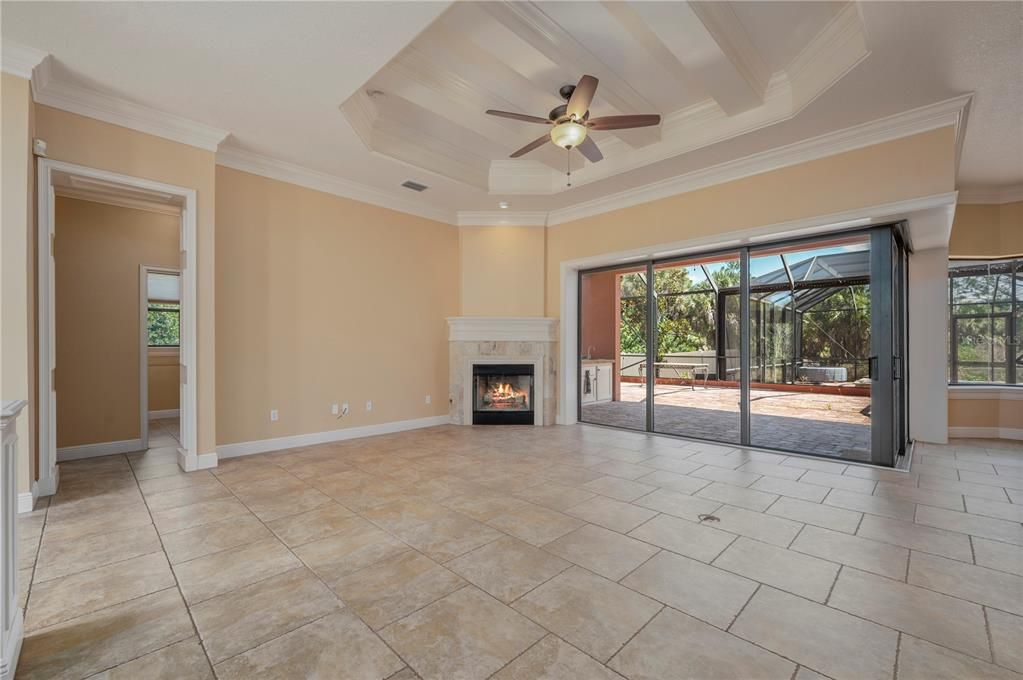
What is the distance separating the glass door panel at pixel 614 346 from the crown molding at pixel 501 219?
1.09m

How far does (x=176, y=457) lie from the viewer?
187 inches

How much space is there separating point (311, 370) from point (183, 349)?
1.29 m

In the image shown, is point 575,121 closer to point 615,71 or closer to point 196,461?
point 615,71

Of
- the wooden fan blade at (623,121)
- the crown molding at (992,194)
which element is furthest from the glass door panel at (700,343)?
the crown molding at (992,194)

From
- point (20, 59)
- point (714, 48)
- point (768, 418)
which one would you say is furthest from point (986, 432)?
point (20, 59)

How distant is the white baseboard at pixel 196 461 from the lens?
4230mm

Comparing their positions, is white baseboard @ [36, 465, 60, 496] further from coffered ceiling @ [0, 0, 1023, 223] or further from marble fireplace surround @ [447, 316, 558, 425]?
marble fireplace surround @ [447, 316, 558, 425]

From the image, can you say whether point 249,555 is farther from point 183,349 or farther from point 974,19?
point 974,19

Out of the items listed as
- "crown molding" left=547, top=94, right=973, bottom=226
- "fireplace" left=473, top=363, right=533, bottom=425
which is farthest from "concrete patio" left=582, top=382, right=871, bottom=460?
"crown molding" left=547, top=94, right=973, bottom=226

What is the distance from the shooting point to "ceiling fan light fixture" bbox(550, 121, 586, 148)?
11.7ft

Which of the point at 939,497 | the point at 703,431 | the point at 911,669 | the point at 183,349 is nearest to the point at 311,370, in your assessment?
the point at 183,349

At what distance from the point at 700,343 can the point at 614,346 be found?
1.69 meters

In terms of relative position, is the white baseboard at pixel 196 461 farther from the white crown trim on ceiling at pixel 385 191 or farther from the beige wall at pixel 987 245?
the beige wall at pixel 987 245

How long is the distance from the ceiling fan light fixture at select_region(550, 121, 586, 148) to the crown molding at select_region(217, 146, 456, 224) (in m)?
3.01
